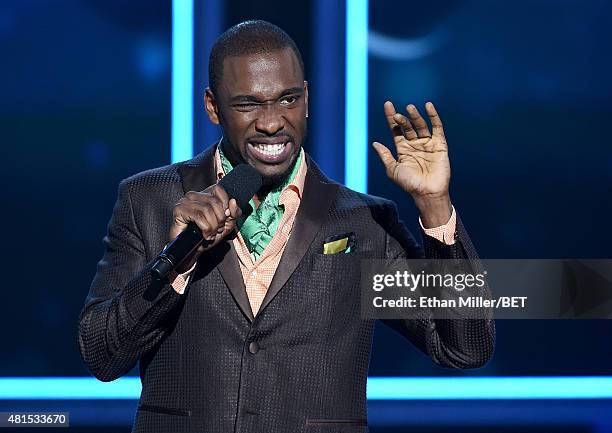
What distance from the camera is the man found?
68.4 inches

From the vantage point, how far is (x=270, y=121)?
71.6 inches

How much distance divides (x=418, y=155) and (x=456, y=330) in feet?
0.93

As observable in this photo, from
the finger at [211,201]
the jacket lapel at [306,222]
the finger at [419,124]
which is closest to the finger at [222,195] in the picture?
the finger at [211,201]

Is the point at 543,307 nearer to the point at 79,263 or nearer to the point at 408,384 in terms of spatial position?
the point at 408,384

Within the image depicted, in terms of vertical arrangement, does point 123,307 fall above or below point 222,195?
below

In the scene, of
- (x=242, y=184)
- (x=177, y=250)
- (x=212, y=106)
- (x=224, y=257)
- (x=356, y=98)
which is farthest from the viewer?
(x=356, y=98)

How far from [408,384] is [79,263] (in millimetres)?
954

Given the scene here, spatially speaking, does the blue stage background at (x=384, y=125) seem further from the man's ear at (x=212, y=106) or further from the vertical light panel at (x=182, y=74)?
the man's ear at (x=212, y=106)

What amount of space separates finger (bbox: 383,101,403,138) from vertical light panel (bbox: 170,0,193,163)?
51.2 inches

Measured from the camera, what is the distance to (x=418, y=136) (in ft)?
5.95

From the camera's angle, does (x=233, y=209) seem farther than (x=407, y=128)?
No

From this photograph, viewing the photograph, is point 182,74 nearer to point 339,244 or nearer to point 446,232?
point 339,244

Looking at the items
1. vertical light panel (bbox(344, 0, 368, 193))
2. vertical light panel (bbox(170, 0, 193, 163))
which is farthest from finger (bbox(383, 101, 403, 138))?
vertical light panel (bbox(170, 0, 193, 163))

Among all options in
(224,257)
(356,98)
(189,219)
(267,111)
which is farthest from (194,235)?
(356,98)
